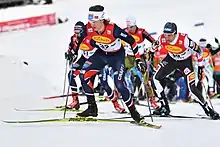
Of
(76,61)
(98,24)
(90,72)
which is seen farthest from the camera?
(76,61)

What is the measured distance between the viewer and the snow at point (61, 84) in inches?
309

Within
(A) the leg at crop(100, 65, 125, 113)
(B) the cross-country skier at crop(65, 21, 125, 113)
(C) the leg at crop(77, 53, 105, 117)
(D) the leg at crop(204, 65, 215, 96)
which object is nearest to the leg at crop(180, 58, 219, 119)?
(A) the leg at crop(100, 65, 125, 113)

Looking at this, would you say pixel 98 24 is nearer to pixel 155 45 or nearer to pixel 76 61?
pixel 155 45

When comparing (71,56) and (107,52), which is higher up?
(107,52)

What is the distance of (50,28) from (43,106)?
53.4 ft

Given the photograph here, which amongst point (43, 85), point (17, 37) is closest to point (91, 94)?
point (43, 85)

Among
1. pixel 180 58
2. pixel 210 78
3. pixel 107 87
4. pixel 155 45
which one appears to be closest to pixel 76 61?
pixel 107 87

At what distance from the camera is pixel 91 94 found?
944 cm

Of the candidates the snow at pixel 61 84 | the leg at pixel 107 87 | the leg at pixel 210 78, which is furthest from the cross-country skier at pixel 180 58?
the leg at pixel 210 78

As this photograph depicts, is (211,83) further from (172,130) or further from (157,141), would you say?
(157,141)

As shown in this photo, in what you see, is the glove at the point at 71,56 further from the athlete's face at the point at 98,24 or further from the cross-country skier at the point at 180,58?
the athlete's face at the point at 98,24

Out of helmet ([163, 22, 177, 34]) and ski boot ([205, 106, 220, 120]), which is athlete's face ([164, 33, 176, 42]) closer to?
helmet ([163, 22, 177, 34])

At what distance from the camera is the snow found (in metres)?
7.84

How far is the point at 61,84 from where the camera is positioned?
734 inches
